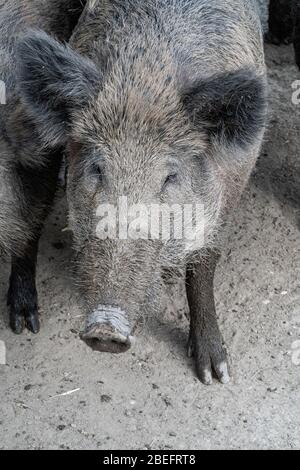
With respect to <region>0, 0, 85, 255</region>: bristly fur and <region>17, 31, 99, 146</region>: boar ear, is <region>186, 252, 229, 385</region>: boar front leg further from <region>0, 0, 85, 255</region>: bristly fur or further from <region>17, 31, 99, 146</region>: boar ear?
<region>17, 31, 99, 146</region>: boar ear

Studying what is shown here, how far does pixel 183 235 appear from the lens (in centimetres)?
445

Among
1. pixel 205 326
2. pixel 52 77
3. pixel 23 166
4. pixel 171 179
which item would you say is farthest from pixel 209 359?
pixel 52 77

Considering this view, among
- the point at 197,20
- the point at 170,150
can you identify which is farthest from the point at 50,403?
the point at 197,20

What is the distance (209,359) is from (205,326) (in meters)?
0.19

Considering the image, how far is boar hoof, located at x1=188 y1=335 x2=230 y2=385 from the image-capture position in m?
5.07

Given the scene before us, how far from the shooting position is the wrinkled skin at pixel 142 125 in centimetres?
406

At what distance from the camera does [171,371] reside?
5141 millimetres

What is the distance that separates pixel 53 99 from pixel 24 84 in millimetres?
158

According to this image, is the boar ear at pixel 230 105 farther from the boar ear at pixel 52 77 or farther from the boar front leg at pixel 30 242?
the boar front leg at pixel 30 242

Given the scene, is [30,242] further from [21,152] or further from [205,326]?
[205,326]

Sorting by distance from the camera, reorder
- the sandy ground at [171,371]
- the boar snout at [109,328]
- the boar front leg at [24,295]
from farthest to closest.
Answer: the boar front leg at [24,295] < the sandy ground at [171,371] < the boar snout at [109,328]

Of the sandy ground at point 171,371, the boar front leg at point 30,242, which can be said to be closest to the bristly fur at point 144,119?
the boar front leg at point 30,242

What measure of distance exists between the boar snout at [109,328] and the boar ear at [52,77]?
105 centimetres

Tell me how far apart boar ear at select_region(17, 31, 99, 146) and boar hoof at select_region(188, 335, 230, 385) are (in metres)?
1.51
